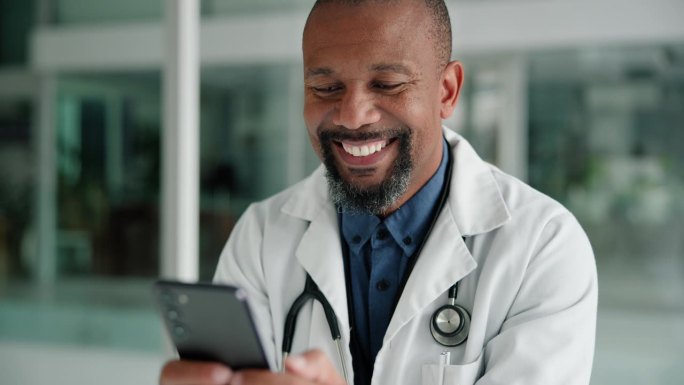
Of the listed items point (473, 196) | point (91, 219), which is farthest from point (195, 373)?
point (91, 219)

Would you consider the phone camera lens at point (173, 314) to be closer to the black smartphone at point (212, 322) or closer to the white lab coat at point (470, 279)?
the black smartphone at point (212, 322)

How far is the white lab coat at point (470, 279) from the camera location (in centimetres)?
120

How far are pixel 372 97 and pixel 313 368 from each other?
51 cm

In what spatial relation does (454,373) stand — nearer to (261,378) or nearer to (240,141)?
(261,378)

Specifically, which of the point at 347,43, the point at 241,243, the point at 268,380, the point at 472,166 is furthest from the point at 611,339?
the point at 268,380

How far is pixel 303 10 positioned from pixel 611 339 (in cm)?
174

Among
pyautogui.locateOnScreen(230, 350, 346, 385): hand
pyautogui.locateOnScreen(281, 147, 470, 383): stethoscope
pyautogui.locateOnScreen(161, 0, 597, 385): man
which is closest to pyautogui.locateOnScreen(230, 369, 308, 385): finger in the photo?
pyautogui.locateOnScreen(230, 350, 346, 385): hand

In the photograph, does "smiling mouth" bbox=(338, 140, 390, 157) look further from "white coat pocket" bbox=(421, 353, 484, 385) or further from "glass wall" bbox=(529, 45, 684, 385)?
"glass wall" bbox=(529, 45, 684, 385)

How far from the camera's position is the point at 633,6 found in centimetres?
267

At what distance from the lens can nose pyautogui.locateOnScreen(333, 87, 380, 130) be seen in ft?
4.12

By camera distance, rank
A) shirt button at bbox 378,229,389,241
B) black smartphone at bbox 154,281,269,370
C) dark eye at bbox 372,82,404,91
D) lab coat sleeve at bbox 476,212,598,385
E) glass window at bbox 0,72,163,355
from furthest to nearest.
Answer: glass window at bbox 0,72,163,355 → shirt button at bbox 378,229,389,241 → dark eye at bbox 372,82,404,91 → lab coat sleeve at bbox 476,212,598,385 → black smartphone at bbox 154,281,269,370

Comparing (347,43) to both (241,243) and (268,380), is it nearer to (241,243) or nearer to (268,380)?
(241,243)

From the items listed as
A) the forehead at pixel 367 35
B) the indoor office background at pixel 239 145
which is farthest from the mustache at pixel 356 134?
the indoor office background at pixel 239 145

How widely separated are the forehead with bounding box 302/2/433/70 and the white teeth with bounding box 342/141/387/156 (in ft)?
0.46
